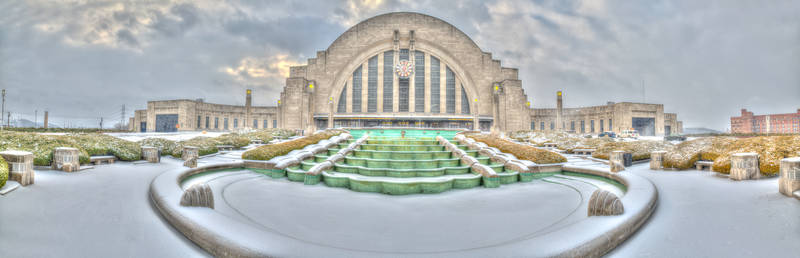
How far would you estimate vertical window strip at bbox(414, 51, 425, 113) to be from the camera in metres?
42.6

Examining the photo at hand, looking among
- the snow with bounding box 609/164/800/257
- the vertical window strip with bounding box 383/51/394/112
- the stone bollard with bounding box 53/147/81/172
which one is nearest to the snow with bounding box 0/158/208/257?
the stone bollard with bounding box 53/147/81/172

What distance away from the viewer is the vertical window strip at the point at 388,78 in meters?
42.4

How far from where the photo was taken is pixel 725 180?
6.66 meters

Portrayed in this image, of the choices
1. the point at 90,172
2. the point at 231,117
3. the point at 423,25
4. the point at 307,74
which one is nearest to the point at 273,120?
the point at 231,117

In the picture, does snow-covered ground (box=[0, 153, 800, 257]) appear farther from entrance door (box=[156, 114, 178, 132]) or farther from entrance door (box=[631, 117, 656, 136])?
entrance door (box=[631, 117, 656, 136])

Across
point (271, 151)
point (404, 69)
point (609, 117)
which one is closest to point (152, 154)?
point (271, 151)

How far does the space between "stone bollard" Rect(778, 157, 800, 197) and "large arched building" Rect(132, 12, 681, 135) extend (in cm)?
3688

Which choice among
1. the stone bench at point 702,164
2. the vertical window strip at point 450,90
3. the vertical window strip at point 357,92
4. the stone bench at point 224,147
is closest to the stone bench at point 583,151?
the stone bench at point 702,164

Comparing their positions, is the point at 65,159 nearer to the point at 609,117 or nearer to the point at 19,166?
the point at 19,166

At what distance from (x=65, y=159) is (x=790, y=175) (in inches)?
587

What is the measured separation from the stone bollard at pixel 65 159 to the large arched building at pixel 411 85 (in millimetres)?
34378

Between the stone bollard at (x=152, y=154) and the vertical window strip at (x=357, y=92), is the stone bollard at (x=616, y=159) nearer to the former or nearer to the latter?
the stone bollard at (x=152, y=154)

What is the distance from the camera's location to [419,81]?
4303 cm

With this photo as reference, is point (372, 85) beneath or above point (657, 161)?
above
